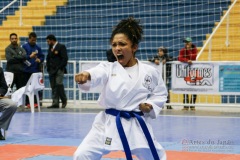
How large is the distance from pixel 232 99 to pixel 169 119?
2991 millimetres

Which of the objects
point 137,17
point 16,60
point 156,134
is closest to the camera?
point 156,134

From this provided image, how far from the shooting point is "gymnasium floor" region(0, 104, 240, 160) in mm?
9078

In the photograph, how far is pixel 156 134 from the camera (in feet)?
37.7

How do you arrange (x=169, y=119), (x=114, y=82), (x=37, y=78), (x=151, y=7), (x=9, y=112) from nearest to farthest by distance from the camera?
(x=114, y=82), (x=9, y=112), (x=169, y=119), (x=37, y=78), (x=151, y=7)

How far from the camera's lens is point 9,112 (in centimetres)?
1060

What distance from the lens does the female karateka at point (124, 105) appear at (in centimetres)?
580

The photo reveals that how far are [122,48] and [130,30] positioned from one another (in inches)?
9.9

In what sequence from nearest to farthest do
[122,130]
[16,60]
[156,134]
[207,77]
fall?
[122,130]
[156,134]
[207,77]
[16,60]

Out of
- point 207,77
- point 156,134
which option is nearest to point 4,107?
point 156,134

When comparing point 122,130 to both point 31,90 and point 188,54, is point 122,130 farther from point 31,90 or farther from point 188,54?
point 188,54

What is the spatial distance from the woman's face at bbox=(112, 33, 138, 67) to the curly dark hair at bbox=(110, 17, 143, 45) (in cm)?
6

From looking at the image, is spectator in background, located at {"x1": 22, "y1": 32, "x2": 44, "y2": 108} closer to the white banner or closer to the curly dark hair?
the white banner

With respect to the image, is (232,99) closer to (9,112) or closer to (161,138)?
(161,138)

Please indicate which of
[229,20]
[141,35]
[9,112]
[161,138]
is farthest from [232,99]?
[141,35]
